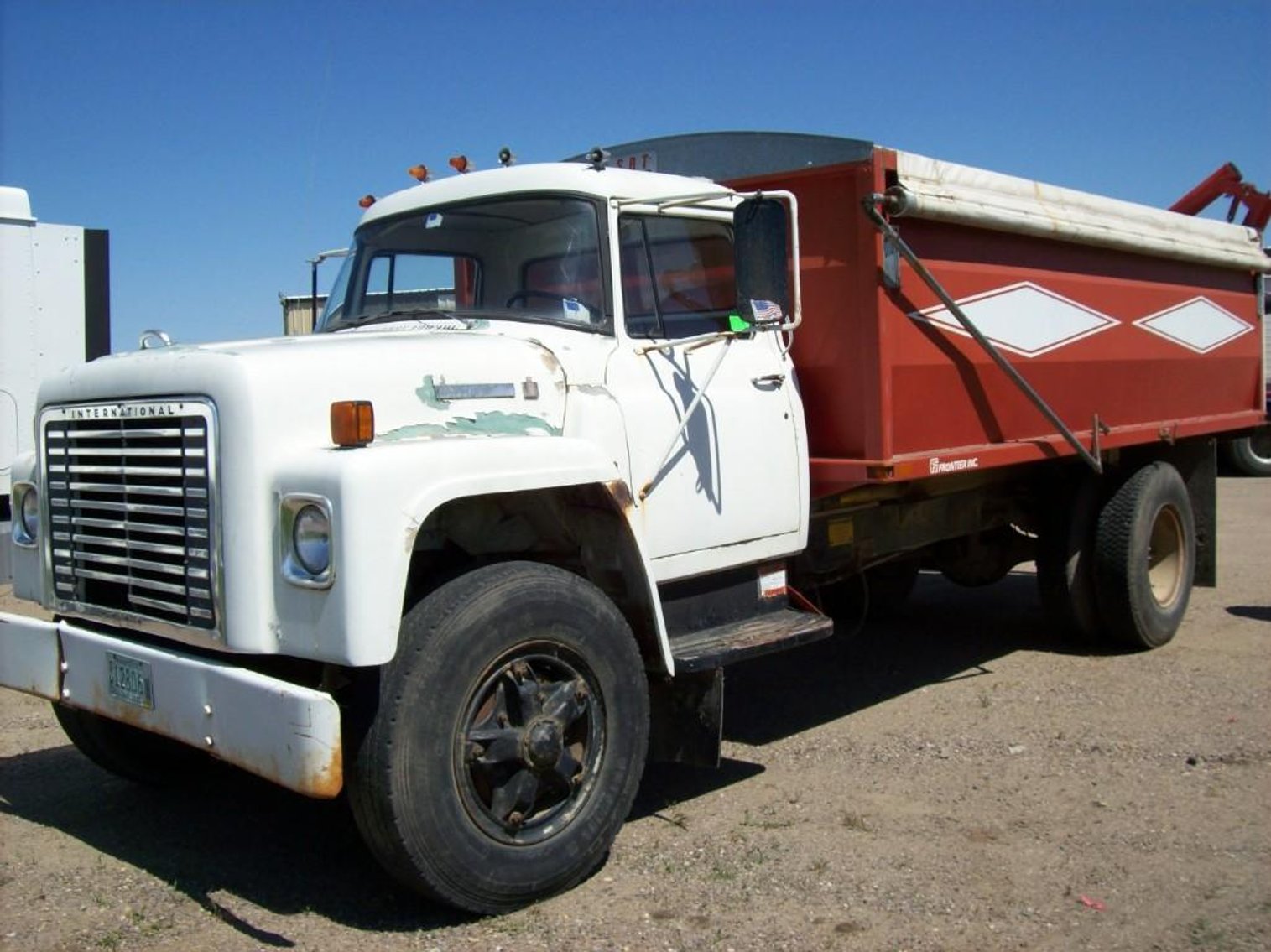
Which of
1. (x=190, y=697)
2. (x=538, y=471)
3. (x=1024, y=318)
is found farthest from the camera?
(x=1024, y=318)

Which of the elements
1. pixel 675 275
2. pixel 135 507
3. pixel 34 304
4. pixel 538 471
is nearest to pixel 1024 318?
pixel 675 275

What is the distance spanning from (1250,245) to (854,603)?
12.1 feet

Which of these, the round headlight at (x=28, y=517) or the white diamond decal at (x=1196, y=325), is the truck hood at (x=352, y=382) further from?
the white diamond decal at (x=1196, y=325)

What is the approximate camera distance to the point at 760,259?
462 centimetres

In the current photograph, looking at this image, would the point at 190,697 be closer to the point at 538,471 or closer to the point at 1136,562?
the point at 538,471

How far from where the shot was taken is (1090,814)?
15.8 ft

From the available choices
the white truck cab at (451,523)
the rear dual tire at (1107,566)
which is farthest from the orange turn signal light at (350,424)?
the rear dual tire at (1107,566)

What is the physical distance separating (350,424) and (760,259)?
67.6 inches

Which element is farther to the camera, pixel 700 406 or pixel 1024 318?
pixel 1024 318

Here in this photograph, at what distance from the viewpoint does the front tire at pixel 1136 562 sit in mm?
7312

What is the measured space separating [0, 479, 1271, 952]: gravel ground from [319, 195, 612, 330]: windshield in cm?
199

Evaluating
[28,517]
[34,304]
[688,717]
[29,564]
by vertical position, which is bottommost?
[688,717]

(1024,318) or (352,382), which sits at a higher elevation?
(1024,318)

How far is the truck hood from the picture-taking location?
12.3ft
